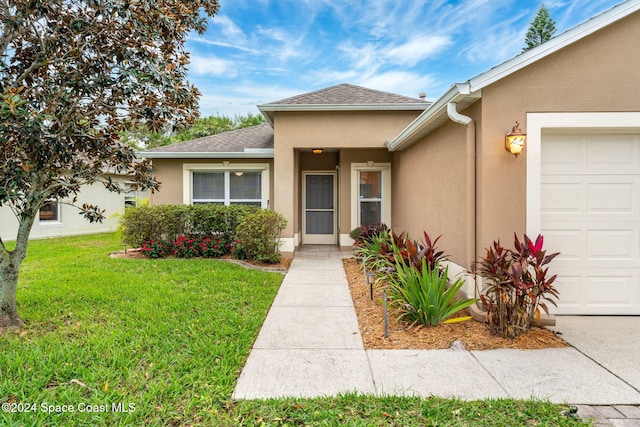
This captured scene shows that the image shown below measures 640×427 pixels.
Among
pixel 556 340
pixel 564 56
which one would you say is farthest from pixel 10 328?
pixel 564 56

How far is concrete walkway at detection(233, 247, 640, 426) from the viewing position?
2717 millimetres

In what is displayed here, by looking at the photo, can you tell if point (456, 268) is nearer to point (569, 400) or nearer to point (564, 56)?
point (569, 400)

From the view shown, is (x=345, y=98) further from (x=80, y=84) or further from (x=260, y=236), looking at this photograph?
(x=80, y=84)

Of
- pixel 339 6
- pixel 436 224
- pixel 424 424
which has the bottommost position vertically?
pixel 424 424

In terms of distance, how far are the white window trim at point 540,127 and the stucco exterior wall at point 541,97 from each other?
2.8 inches

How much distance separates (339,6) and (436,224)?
32.6ft

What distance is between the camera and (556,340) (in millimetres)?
3695

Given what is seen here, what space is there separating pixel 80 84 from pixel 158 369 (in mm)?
3464

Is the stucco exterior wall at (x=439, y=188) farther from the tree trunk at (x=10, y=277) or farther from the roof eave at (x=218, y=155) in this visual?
the tree trunk at (x=10, y=277)

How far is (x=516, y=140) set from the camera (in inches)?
159

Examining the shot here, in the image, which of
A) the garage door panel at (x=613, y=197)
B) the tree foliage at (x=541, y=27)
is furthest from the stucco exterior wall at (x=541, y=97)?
the tree foliage at (x=541, y=27)

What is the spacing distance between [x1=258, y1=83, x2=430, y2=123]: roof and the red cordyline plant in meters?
5.19

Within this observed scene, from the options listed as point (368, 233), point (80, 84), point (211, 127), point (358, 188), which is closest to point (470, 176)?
point (368, 233)

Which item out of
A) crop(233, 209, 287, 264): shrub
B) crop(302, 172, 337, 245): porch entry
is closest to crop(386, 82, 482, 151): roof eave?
crop(233, 209, 287, 264): shrub
